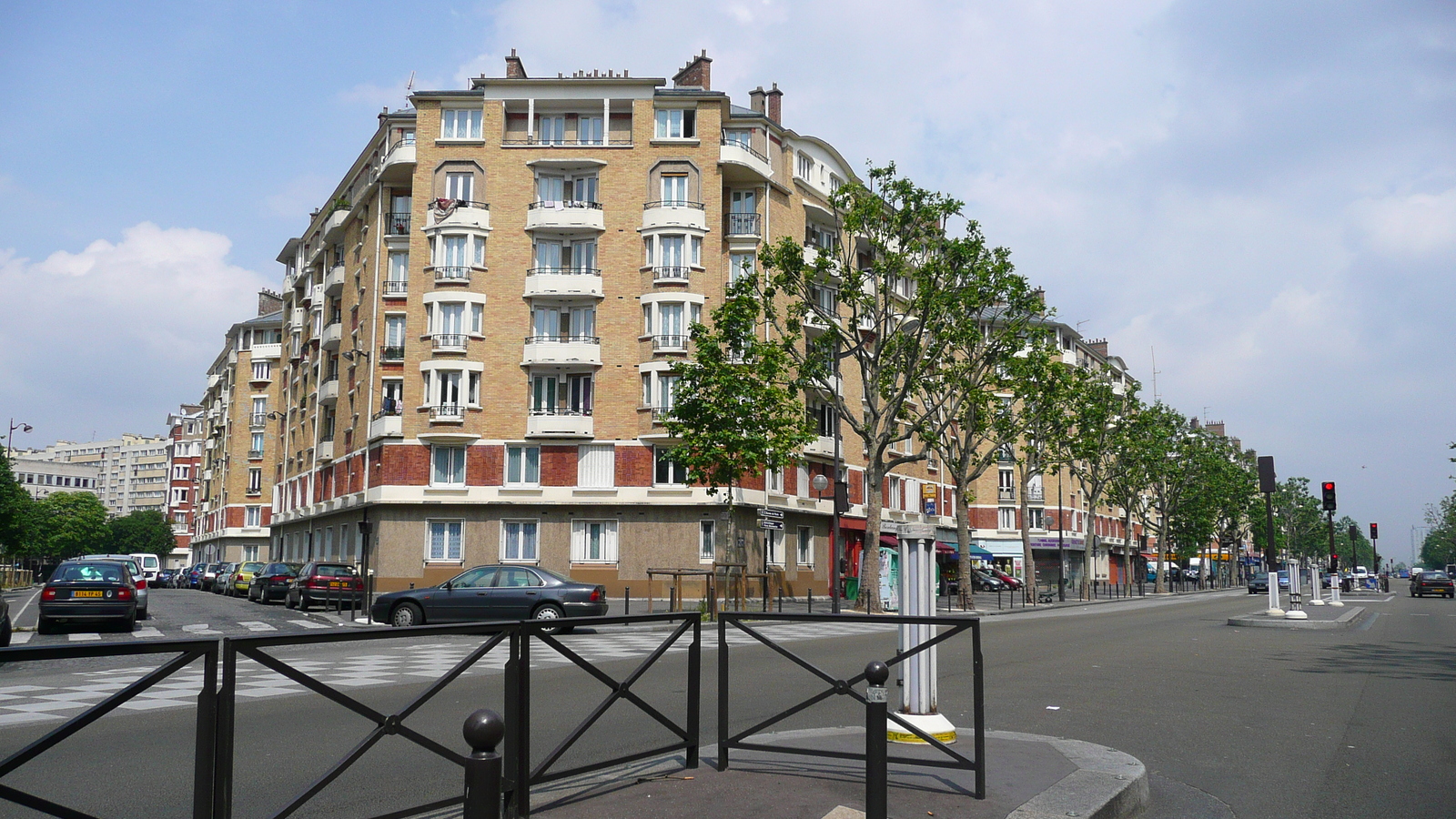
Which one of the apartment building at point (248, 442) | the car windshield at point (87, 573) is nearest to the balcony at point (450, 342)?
the car windshield at point (87, 573)

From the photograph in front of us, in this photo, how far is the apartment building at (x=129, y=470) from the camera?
18138 cm

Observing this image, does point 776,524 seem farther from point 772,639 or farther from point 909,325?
point 772,639

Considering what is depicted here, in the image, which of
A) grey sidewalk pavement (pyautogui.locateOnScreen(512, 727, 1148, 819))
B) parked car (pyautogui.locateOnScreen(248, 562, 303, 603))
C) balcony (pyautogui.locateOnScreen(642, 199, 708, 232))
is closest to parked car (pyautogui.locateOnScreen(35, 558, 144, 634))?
parked car (pyautogui.locateOnScreen(248, 562, 303, 603))

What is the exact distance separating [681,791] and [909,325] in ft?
121

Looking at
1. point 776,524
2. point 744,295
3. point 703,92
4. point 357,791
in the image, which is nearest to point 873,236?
point 744,295

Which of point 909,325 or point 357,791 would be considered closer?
point 357,791

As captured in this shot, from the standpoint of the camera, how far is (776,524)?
2809 cm

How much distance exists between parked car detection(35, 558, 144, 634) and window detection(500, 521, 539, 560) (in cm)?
1789

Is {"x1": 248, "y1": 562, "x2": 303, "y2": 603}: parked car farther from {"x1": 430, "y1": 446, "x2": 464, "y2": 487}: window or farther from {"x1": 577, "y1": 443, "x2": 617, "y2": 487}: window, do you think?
{"x1": 577, "y1": 443, "x2": 617, "y2": 487}: window

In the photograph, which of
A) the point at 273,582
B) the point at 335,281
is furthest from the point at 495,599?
the point at 335,281

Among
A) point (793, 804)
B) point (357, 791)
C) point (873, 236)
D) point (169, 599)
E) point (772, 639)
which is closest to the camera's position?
point (357, 791)

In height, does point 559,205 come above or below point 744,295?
above

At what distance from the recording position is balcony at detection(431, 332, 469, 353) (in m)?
40.8

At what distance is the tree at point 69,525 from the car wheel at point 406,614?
343ft
